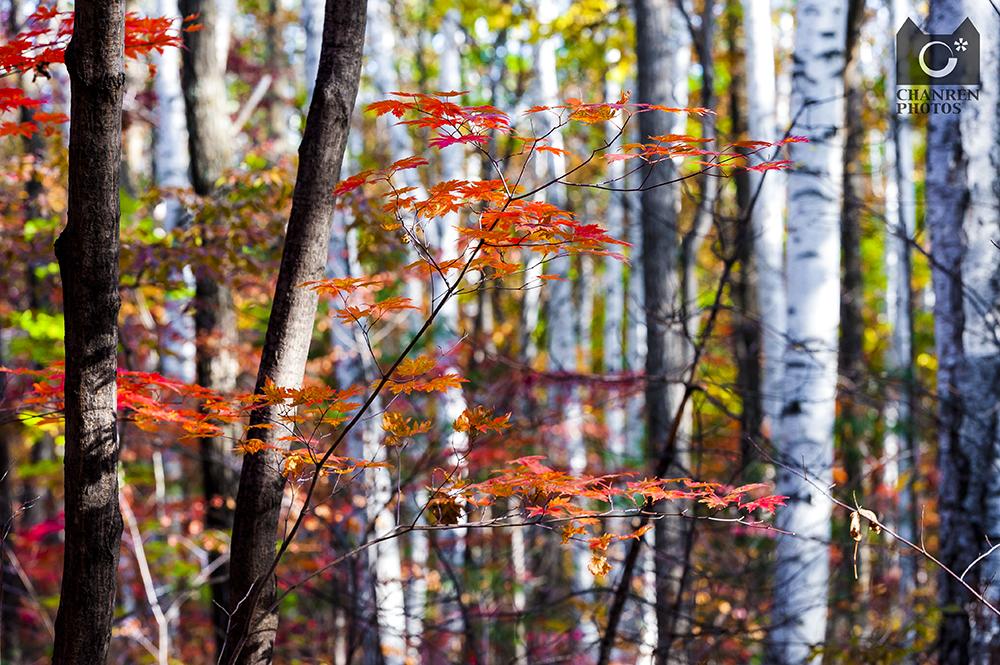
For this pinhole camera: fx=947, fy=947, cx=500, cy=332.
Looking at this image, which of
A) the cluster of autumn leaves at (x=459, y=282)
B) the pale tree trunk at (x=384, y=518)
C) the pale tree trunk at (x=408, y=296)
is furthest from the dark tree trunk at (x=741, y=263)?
the cluster of autumn leaves at (x=459, y=282)

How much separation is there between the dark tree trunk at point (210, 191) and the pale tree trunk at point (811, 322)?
3.40 meters

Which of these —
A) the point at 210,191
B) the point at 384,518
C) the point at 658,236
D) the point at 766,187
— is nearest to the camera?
the point at 210,191

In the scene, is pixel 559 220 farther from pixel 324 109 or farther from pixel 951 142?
pixel 951 142

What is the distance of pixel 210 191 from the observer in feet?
19.6

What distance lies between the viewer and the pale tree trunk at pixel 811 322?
4621mm

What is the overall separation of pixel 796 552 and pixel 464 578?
3.23 m

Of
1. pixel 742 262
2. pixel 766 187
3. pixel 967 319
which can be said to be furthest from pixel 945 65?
pixel 742 262

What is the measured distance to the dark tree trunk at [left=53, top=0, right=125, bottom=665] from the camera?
2164mm

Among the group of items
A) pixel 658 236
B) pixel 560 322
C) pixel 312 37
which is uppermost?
pixel 312 37

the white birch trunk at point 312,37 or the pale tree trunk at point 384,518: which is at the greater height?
the white birch trunk at point 312,37

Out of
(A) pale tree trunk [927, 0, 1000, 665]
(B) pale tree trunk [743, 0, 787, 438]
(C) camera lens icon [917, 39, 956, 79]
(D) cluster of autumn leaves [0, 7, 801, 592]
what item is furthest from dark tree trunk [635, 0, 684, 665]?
(D) cluster of autumn leaves [0, 7, 801, 592]

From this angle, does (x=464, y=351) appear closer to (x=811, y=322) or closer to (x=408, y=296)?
(x=408, y=296)

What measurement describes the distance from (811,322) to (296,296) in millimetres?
2973

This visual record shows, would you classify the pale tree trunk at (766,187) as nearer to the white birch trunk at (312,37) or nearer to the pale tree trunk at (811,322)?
the pale tree trunk at (811,322)
